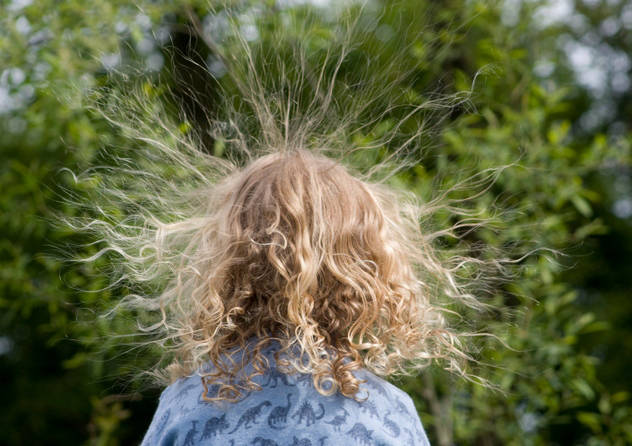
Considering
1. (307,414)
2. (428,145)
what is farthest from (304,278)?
(428,145)

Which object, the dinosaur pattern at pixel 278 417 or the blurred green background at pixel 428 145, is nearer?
the dinosaur pattern at pixel 278 417

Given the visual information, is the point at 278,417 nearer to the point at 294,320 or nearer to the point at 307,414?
the point at 307,414

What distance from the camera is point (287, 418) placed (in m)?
1.18

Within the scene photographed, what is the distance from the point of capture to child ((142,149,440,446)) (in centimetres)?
120

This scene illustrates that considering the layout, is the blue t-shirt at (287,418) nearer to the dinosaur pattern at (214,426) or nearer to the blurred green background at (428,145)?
the dinosaur pattern at (214,426)

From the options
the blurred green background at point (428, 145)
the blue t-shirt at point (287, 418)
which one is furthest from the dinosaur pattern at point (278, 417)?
the blurred green background at point (428, 145)

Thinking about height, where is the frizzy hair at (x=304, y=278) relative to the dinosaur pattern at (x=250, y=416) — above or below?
above

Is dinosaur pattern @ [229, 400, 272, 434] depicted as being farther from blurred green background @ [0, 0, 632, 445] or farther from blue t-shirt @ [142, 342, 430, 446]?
blurred green background @ [0, 0, 632, 445]

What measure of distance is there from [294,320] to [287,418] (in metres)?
0.18

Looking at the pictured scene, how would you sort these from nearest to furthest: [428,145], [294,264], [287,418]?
1. [287,418]
2. [294,264]
3. [428,145]

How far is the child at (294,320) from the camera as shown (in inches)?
47.4

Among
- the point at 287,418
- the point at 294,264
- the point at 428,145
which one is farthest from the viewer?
the point at 428,145

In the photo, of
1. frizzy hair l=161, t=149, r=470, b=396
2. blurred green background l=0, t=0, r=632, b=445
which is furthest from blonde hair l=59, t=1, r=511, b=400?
blurred green background l=0, t=0, r=632, b=445

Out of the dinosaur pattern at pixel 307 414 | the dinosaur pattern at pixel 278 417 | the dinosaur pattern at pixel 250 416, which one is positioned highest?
the dinosaur pattern at pixel 250 416
